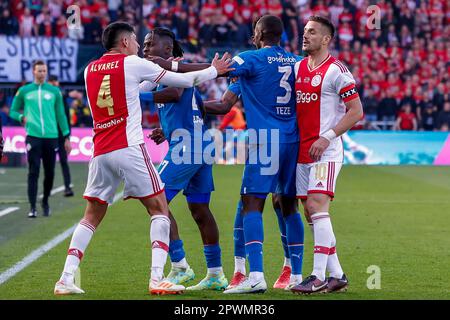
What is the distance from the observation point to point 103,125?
788 cm

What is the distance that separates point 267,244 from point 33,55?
17515 millimetres

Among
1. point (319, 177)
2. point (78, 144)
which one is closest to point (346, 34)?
point (78, 144)

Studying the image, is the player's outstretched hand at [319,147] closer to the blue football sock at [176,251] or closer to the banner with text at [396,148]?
the blue football sock at [176,251]

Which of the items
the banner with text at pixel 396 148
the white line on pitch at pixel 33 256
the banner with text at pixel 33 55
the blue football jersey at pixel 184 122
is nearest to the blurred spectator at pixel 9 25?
the banner with text at pixel 33 55

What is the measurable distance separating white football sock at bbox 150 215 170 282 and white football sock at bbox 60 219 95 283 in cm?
53

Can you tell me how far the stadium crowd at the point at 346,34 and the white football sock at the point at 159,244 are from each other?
62.7ft

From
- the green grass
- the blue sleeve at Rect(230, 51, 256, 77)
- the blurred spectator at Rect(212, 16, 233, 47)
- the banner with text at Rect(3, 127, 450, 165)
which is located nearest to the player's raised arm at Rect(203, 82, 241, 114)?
the blue sleeve at Rect(230, 51, 256, 77)

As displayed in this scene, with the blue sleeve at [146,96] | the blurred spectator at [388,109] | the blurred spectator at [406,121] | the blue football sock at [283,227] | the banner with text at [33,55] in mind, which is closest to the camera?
the blue sleeve at [146,96]

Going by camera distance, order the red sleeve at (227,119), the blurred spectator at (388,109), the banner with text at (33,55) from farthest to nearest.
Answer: the blurred spectator at (388,109)
the banner with text at (33,55)
the red sleeve at (227,119)

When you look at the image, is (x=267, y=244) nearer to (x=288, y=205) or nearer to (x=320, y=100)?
(x=288, y=205)

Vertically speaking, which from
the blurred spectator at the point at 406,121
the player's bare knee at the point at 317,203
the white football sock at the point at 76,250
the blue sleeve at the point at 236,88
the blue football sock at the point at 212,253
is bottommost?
the blurred spectator at the point at 406,121

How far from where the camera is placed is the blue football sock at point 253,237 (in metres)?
8.09

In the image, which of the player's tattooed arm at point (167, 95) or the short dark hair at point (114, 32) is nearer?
the short dark hair at point (114, 32)

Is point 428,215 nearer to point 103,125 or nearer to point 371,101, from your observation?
point 103,125
